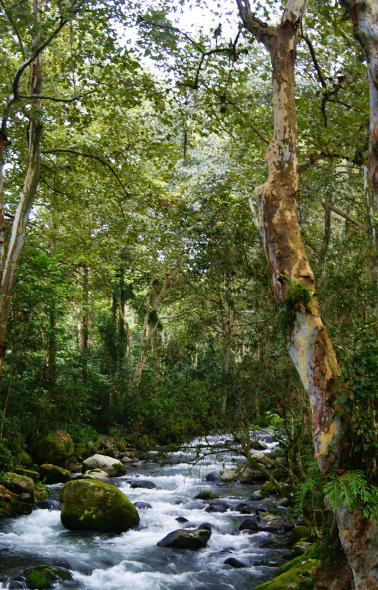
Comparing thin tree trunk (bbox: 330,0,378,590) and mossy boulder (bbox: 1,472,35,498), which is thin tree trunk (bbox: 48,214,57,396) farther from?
thin tree trunk (bbox: 330,0,378,590)

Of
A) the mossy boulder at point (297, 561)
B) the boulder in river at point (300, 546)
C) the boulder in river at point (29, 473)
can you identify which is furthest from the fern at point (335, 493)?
the boulder in river at point (29, 473)

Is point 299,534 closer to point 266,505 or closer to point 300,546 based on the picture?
point 300,546

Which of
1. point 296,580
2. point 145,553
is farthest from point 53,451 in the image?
point 296,580

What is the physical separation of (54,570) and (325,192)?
31.2 ft

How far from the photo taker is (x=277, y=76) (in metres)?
4.50

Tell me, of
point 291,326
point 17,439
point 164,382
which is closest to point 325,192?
point 164,382

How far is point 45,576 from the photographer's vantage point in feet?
20.0

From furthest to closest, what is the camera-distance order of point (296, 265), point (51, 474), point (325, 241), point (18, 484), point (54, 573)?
point (51, 474) < point (325, 241) < point (18, 484) < point (54, 573) < point (296, 265)

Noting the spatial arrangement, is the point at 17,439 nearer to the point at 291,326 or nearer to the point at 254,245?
the point at 254,245

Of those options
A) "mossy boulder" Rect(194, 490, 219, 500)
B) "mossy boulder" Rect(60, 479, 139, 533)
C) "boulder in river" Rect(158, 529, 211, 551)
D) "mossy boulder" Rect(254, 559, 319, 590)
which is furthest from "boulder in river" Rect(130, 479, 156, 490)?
"mossy boulder" Rect(254, 559, 319, 590)

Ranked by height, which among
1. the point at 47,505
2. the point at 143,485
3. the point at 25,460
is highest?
the point at 25,460

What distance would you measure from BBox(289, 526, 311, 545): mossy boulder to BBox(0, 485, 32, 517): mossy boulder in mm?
4922

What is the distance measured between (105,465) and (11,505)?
3883 mm

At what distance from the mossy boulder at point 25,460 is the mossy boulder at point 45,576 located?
436cm
